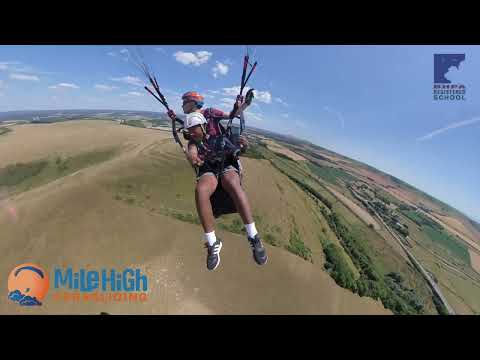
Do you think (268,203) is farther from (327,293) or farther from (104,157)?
(104,157)

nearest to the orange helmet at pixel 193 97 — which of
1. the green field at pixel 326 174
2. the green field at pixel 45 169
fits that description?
the green field at pixel 45 169

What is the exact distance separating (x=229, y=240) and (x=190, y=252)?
1098 mm

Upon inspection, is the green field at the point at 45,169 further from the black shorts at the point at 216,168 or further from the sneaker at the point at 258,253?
the sneaker at the point at 258,253

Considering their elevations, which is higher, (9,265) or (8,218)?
(8,218)

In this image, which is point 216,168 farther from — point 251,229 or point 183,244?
point 183,244

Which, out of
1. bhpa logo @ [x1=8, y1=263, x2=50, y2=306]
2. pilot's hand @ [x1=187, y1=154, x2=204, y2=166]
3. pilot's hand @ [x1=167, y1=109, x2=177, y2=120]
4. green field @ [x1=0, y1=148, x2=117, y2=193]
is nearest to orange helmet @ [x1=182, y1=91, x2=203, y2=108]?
pilot's hand @ [x1=167, y1=109, x2=177, y2=120]

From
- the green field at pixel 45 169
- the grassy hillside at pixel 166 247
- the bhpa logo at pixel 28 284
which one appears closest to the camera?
the bhpa logo at pixel 28 284

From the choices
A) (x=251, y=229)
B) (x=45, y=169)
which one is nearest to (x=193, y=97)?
(x=251, y=229)

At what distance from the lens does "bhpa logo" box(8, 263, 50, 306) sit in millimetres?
4348

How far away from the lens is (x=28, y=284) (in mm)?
4465

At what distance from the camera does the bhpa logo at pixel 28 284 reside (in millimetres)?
4348

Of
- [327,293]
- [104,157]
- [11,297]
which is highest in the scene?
[104,157]
